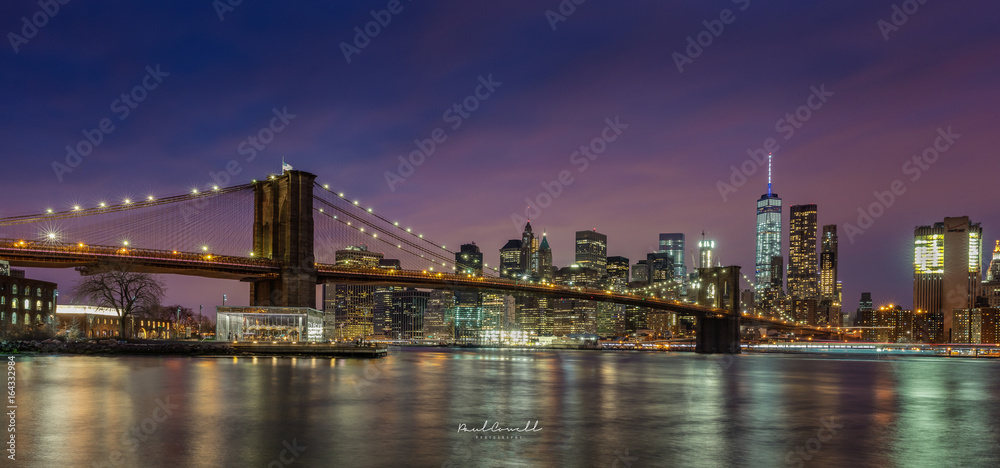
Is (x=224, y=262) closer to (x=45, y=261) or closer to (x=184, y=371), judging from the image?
(x=45, y=261)

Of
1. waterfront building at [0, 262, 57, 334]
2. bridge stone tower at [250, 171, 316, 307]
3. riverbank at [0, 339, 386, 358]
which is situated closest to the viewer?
riverbank at [0, 339, 386, 358]

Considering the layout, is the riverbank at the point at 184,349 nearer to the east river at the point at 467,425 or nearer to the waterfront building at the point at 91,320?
the east river at the point at 467,425

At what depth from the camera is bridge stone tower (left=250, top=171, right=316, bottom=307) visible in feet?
225

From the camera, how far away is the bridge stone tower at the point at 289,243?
68562 mm

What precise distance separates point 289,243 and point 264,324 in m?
7.73

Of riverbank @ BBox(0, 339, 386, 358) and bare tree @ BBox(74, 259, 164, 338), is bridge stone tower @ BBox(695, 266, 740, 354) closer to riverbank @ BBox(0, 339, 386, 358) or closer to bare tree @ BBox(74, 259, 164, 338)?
riverbank @ BBox(0, 339, 386, 358)

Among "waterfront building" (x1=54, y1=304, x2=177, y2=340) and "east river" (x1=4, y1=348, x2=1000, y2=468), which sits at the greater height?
"east river" (x1=4, y1=348, x2=1000, y2=468)

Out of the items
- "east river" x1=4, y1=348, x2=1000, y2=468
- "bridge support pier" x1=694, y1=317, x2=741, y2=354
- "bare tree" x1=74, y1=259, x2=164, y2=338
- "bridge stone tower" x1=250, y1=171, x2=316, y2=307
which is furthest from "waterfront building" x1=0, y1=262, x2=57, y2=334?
"bridge support pier" x1=694, y1=317, x2=741, y2=354

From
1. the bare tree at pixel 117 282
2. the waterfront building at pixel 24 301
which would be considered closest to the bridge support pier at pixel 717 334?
the bare tree at pixel 117 282

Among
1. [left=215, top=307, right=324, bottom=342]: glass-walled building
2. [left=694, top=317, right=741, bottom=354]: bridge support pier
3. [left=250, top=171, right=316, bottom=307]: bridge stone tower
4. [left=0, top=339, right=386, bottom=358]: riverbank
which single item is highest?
[left=250, top=171, right=316, bottom=307]: bridge stone tower

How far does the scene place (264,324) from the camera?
67375mm

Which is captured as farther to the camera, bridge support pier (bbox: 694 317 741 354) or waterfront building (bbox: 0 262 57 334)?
bridge support pier (bbox: 694 317 741 354)

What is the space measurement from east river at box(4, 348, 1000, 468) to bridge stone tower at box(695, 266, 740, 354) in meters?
91.2

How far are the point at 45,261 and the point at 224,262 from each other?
A: 13.3 m
